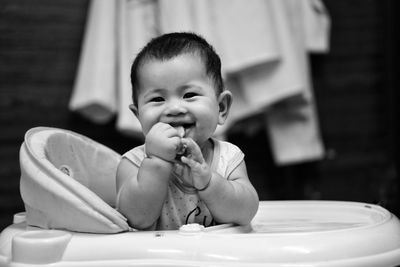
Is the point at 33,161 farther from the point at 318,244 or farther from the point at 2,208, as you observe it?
the point at 2,208

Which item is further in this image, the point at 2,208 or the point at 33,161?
the point at 2,208

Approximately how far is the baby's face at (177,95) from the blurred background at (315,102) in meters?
0.70

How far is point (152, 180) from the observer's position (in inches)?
27.8

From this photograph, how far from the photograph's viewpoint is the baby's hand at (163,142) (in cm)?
70

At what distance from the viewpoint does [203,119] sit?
75 centimetres

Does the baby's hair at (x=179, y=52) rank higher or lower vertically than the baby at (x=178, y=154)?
higher

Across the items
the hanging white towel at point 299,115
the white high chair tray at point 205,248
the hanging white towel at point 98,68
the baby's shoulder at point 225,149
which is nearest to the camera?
the white high chair tray at point 205,248

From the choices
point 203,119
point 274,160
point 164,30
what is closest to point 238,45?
point 164,30

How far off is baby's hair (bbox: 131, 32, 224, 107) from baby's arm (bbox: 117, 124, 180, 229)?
4.0 inches

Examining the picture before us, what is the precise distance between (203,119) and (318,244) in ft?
0.77

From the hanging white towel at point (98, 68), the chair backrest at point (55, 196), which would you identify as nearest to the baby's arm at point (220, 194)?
the chair backrest at point (55, 196)

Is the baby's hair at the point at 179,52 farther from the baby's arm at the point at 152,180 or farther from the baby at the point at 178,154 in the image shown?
the baby's arm at the point at 152,180

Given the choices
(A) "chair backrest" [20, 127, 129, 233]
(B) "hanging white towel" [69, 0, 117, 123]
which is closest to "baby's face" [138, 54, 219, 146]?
(A) "chair backrest" [20, 127, 129, 233]

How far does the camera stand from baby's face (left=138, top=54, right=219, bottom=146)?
29.3 inches
